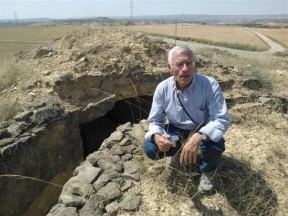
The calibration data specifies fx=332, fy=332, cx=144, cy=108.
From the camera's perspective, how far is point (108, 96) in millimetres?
7055

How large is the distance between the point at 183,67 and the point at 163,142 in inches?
29.8

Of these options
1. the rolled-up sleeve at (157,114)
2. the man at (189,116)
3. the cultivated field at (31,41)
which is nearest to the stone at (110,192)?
the man at (189,116)

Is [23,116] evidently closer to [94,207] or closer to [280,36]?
[94,207]

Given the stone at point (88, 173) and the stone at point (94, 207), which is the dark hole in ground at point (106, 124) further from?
the stone at point (94, 207)

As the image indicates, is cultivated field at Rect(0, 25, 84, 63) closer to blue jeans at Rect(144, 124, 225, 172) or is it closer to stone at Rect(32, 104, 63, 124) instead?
stone at Rect(32, 104, 63, 124)

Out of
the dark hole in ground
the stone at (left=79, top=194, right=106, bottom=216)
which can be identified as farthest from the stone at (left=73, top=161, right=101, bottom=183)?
the dark hole in ground

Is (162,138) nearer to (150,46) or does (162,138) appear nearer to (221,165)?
(221,165)

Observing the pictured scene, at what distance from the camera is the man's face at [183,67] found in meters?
3.23

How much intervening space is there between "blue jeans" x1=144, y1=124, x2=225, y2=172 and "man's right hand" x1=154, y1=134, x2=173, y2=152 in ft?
0.51

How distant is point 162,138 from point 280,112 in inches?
147

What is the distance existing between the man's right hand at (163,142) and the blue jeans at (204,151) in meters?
0.16

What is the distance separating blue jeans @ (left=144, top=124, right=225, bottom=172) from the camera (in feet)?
10.5

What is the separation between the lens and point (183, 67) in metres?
3.24

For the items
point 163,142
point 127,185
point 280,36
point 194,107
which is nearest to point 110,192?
point 127,185
